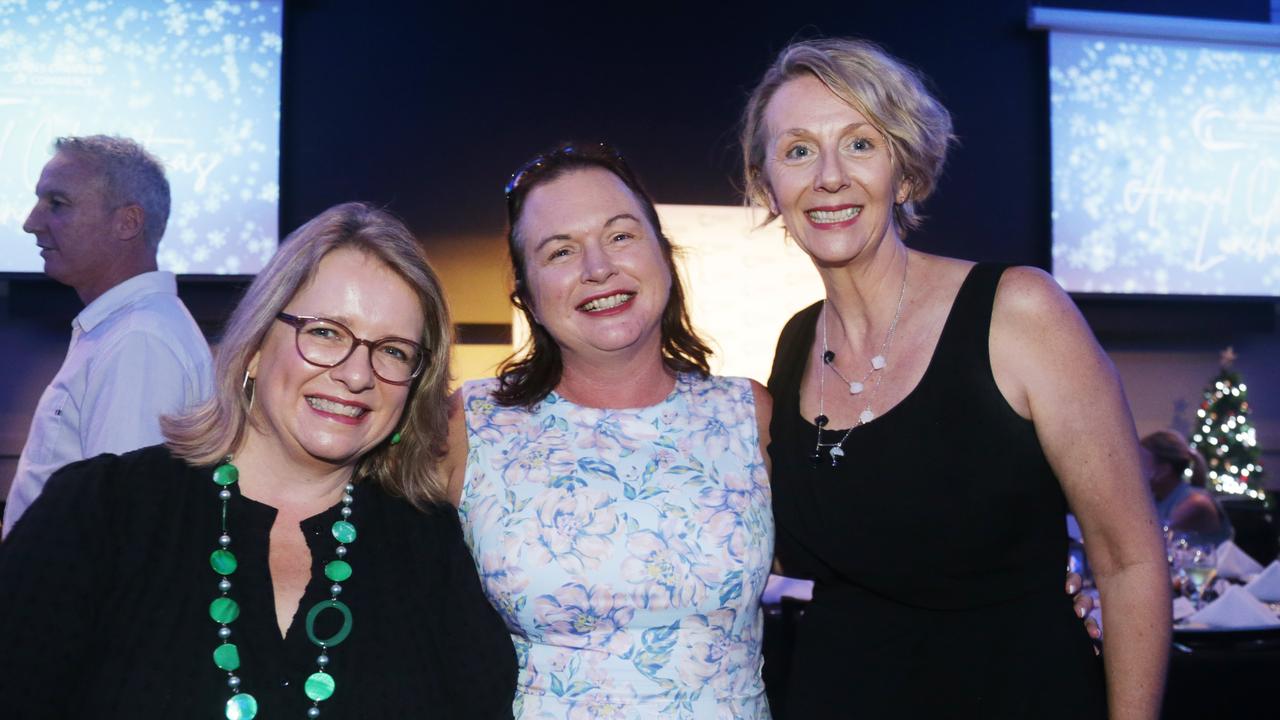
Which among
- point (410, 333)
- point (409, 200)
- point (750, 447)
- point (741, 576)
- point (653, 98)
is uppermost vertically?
point (653, 98)

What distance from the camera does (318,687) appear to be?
1590 mm

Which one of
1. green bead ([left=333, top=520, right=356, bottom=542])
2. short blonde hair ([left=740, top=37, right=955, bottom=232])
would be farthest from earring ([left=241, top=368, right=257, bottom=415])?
short blonde hair ([left=740, top=37, right=955, bottom=232])

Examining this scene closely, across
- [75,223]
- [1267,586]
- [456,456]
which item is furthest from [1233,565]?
[75,223]

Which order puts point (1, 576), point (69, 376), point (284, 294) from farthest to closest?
point (69, 376)
point (284, 294)
point (1, 576)

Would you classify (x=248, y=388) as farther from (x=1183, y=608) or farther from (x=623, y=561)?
(x=1183, y=608)

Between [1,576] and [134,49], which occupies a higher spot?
[134,49]

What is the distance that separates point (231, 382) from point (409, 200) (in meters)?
4.41

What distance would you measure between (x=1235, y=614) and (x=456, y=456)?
2321mm

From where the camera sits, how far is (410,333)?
5.86 feet

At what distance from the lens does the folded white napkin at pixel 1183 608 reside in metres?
3.06

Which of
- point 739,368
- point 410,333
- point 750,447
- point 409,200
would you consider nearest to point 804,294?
point 739,368

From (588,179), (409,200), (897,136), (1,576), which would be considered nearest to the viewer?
(1,576)

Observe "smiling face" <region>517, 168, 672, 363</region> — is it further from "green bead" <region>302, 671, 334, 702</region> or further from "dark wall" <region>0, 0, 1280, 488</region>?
"dark wall" <region>0, 0, 1280, 488</region>

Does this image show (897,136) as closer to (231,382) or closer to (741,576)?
(741,576)
